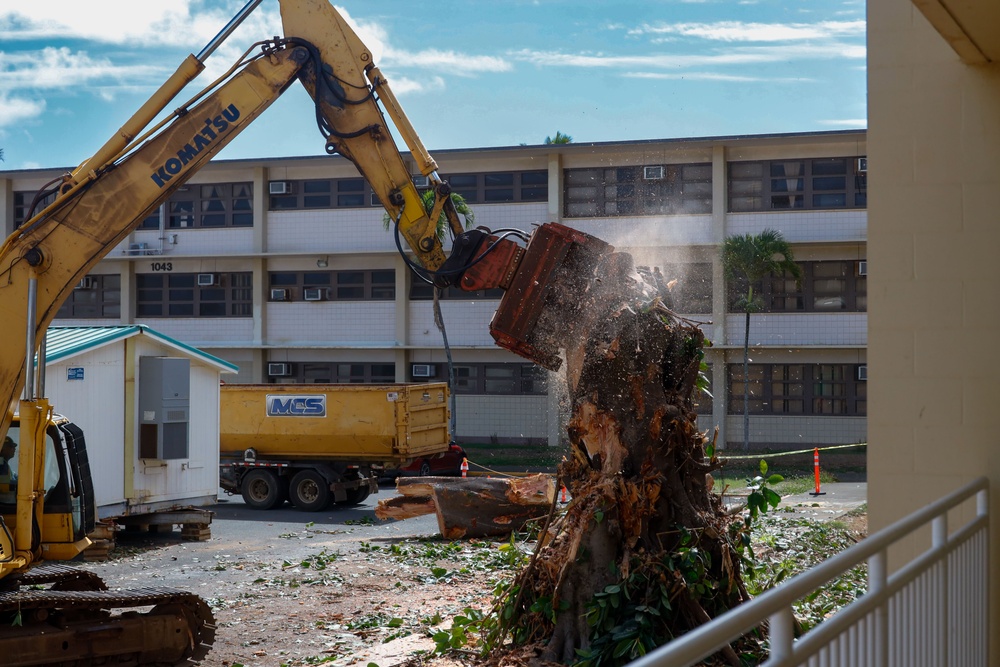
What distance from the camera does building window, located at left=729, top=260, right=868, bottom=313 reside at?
30688 millimetres

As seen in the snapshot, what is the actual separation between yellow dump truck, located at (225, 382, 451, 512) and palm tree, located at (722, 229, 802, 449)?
10997 millimetres

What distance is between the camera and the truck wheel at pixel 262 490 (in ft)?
71.8

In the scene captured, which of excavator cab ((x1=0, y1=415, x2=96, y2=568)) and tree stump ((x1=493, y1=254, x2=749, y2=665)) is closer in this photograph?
tree stump ((x1=493, y1=254, x2=749, y2=665))

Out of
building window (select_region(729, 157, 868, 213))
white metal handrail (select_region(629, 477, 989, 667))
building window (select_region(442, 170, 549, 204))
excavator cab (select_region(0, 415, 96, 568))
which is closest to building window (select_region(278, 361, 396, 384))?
building window (select_region(442, 170, 549, 204))

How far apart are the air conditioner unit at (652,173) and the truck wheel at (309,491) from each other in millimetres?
15176

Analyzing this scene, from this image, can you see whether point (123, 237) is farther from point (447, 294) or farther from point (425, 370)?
point (425, 370)

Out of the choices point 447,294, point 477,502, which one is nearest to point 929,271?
point 477,502

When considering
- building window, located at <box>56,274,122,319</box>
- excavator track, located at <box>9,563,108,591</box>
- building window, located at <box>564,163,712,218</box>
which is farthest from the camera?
building window, located at <box>56,274,122,319</box>

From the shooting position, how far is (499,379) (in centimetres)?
3381

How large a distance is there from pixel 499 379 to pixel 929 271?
28.5 m

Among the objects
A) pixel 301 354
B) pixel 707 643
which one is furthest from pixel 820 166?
pixel 707 643

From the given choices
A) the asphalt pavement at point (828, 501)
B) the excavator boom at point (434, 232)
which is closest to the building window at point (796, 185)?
the asphalt pavement at point (828, 501)

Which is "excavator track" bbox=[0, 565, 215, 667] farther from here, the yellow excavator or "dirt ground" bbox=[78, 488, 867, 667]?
"dirt ground" bbox=[78, 488, 867, 667]

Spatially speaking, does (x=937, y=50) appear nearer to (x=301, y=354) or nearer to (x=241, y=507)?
(x=241, y=507)
